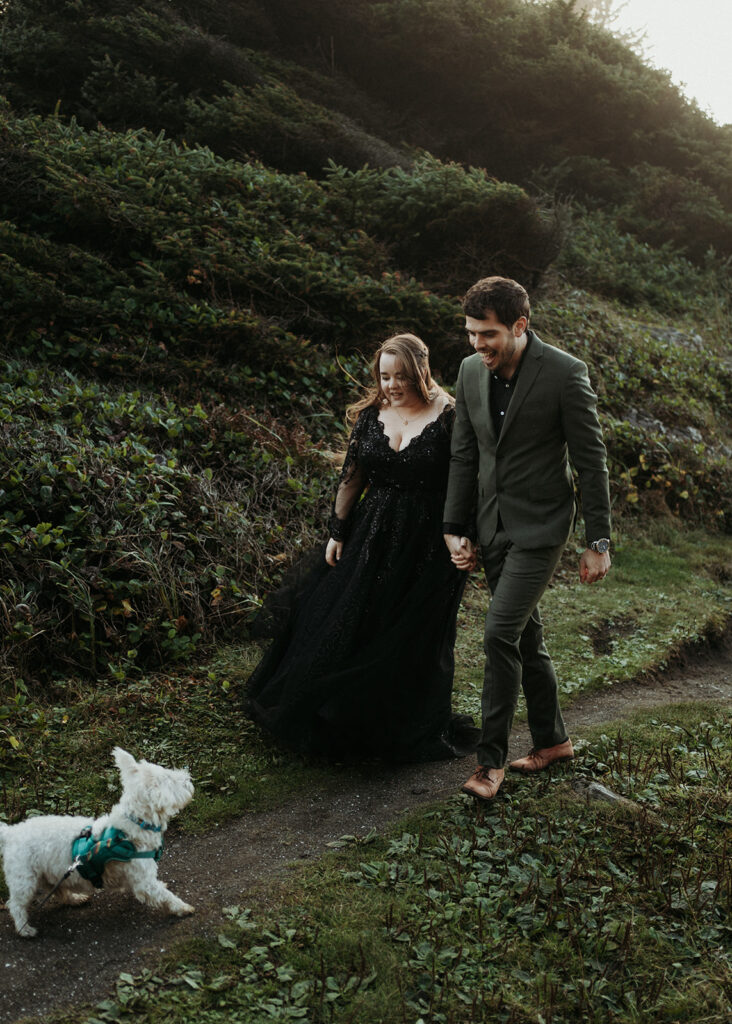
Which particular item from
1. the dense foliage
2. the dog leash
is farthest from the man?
the dense foliage

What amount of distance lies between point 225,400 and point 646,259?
34.5ft

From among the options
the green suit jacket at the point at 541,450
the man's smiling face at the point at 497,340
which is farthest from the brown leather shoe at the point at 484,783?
the man's smiling face at the point at 497,340

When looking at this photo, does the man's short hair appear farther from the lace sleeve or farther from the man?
the lace sleeve

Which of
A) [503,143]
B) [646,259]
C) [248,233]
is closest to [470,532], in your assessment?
[248,233]

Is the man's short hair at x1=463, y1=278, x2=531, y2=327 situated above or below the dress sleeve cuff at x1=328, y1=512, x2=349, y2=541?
above

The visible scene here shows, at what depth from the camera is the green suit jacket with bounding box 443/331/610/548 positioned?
3768 millimetres

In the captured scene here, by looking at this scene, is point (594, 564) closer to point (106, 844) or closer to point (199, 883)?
point (199, 883)

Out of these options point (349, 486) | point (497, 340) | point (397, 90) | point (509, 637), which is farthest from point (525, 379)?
point (397, 90)

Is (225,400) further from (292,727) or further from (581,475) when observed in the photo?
(581,475)

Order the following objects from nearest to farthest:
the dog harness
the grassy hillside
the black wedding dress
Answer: the dog harness < the black wedding dress < the grassy hillside

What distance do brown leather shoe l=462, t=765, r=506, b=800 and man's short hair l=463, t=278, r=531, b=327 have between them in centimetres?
216

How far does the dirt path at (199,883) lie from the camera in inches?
114

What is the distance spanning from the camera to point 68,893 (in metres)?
3.25

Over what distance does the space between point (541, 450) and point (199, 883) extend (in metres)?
2.49
